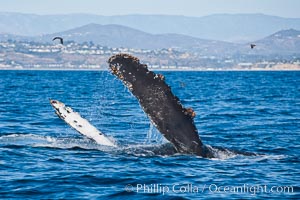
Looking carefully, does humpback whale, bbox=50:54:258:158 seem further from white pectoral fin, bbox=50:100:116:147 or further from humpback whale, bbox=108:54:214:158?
white pectoral fin, bbox=50:100:116:147

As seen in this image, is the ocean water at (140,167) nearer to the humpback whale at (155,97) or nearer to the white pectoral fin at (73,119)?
the white pectoral fin at (73,119)

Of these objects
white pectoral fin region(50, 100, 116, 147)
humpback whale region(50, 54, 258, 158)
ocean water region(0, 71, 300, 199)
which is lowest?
ocean water region(0, 71, 300, 199)

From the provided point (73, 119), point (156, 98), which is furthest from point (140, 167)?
point (73, 119)

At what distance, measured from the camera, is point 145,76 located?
1002 centimetres

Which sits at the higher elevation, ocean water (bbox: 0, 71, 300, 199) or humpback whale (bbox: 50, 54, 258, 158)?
humpback whale (bbox: 50, 54, 258, 158)

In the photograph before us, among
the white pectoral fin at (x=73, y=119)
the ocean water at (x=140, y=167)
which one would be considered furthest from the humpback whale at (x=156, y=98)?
the white pectoral fin at (x=73, y=119)

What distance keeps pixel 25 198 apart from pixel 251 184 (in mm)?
3239

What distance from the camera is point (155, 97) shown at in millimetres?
10008

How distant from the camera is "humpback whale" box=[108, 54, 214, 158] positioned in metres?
9.94

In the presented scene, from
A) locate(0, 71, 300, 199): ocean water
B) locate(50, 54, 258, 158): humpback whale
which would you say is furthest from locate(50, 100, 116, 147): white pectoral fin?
locate(50, 54, 258, 158): humpback whale

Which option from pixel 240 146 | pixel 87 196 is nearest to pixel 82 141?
pixel 240 146

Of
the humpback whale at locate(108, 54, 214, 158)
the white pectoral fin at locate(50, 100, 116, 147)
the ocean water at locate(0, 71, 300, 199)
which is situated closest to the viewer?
the ocean water at locate(0, 71, 300, 199)

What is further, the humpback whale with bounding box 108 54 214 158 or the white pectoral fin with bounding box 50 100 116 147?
the white pectoral fin with bounding box 50 100 116 147

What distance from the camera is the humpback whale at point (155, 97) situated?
9938mm
